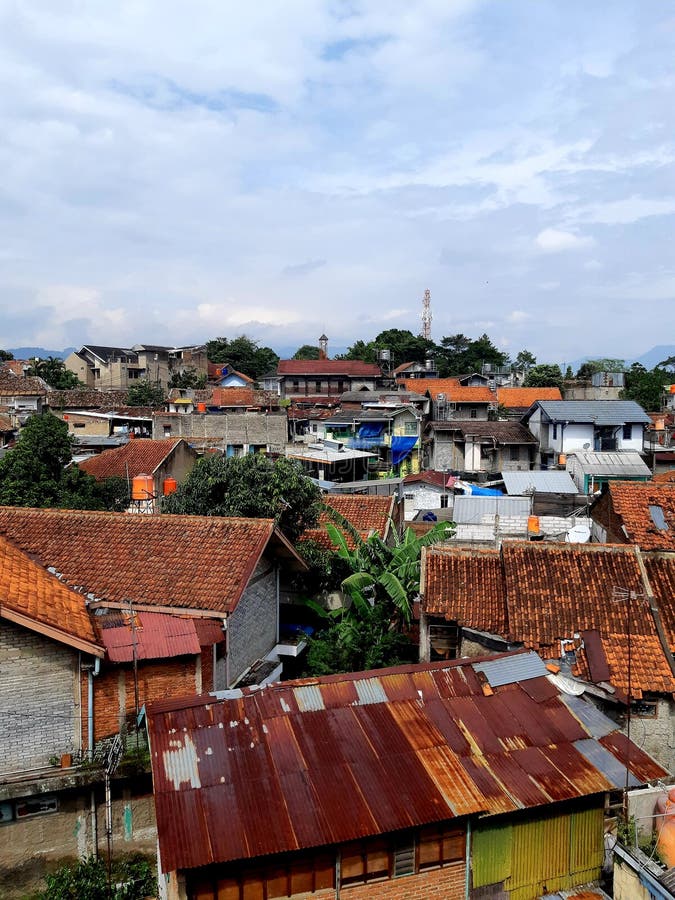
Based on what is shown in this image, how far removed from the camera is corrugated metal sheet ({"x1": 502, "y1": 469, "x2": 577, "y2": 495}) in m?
28.8

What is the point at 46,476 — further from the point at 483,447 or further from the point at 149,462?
the point at 483,447

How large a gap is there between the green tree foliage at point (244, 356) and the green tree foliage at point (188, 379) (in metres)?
8.66

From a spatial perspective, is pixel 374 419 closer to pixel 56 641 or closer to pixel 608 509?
pixel 608 509

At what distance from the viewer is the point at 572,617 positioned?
427 inches

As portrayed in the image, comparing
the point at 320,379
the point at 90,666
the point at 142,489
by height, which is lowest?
the point at 90,666

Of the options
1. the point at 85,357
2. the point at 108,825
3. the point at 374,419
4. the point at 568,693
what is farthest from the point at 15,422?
the point at 568,693

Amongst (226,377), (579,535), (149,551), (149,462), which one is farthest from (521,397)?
(149,551)

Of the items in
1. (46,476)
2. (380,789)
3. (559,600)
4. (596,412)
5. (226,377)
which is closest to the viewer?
(380,789)

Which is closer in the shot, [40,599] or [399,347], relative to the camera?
[40,599]

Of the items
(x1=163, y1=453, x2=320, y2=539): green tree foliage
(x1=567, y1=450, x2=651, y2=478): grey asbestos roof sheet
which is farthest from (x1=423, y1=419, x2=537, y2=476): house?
(x1=163, y1=453, x2=320, y2=539): green tree foliage

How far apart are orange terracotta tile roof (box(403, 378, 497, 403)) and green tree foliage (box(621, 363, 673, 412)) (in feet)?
37.7

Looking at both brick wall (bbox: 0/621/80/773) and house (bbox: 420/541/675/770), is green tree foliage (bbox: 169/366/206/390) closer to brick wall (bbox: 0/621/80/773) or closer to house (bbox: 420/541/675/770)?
house (bbox: 420/541/675/770)

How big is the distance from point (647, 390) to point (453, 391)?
16044 millimetres

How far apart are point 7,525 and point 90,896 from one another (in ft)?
23.3
